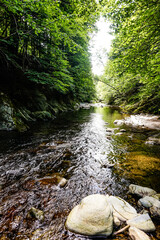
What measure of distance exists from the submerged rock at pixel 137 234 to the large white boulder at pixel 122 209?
20cm

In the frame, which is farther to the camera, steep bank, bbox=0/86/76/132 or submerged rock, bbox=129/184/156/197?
steep bank, bbox=0/86/76/132

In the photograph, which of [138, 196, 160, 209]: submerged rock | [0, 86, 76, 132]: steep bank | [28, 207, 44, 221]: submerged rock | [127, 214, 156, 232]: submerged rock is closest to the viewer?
[127, 214, 156, 232]: submerged rock

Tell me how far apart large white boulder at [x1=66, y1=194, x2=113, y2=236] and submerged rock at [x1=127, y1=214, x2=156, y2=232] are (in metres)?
0.37

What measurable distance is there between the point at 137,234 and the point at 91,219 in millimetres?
675

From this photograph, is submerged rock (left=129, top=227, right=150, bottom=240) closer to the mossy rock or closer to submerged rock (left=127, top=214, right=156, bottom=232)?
submerged rock (left=127, top=214, right=156, bottom=232)

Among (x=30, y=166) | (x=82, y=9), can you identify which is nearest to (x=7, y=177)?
(x=30, y=166)

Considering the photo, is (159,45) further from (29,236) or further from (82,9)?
(29,236)

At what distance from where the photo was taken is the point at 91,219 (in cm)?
161

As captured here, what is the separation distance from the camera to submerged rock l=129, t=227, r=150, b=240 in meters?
1.47

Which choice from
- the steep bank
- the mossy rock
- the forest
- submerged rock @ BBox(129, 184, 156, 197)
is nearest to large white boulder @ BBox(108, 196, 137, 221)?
submerged rock @ BBox(129, 184, 156, 197)

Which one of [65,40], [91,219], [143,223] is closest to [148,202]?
[143,223]

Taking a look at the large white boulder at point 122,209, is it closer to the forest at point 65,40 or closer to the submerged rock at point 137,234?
the submerged rock at point 137,234

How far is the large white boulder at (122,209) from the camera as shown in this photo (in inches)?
70.3

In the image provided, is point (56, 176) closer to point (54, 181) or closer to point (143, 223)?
point (54, 181)
